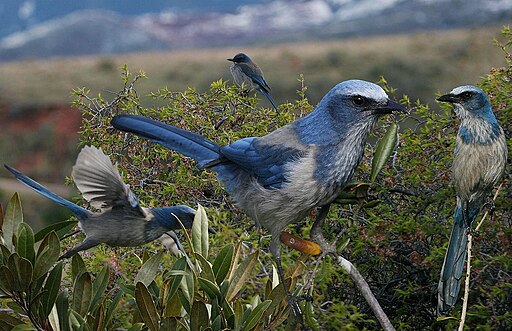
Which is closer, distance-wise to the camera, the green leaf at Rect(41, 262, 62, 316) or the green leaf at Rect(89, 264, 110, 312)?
the green leaf at Rect(41, 262, 62, 316)

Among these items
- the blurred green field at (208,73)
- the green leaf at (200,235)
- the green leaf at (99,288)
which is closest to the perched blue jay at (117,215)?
the green leaf at (200,235)

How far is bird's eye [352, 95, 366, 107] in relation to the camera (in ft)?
6.89

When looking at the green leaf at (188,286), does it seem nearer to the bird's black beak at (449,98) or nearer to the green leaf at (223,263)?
the green leaf at (223,263)

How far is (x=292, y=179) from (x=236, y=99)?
1598mm

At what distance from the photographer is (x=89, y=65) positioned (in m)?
27.7

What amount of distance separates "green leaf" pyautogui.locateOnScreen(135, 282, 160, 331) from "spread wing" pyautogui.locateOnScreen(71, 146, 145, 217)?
0.37 meters

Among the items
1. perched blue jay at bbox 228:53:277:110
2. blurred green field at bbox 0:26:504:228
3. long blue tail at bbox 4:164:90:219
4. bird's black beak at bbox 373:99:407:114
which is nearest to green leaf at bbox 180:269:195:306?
long blue tail at bbox 4:164:90:219

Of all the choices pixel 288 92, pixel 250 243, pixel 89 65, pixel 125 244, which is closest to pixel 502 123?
pixel 250 243

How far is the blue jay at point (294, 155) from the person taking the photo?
2.12 meters

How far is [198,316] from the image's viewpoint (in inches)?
78.2

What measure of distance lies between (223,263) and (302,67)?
24727 millimetres

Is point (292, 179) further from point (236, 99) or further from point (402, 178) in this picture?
point (236, 99)

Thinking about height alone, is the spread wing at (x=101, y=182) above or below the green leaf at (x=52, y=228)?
above

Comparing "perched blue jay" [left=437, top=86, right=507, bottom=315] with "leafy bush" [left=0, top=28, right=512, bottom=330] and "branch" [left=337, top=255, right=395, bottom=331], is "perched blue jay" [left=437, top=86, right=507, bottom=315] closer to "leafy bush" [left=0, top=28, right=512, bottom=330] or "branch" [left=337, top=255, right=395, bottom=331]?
"leafy bush" [left=0, top=28, right=512, bottom=330]
